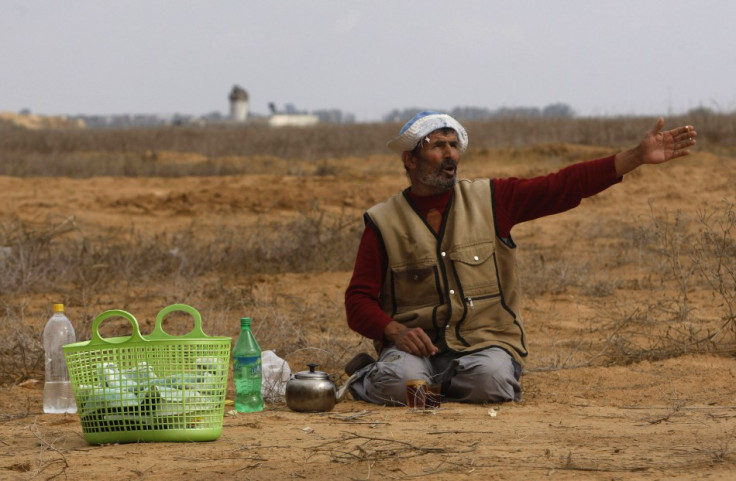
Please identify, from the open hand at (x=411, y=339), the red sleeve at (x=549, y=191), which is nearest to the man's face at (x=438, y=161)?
the red sleeve at (x=549, y=191)

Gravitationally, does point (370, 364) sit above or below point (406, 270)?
below

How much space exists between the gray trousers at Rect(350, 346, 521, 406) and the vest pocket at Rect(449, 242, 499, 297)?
0.30 m

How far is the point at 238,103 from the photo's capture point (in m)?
71.0

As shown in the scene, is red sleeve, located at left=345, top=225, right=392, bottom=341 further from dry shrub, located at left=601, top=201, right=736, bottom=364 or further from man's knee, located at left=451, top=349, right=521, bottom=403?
dry shrub, located at left=601, top=201, right=736, bottom=364

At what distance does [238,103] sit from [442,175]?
67.0 metres

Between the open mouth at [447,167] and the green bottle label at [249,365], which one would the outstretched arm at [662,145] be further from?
the green bottle label at [249,365]

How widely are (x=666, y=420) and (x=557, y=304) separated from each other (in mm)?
3772

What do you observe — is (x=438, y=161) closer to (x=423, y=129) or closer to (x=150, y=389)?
(x=423, y=129)

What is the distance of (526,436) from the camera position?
163 inches

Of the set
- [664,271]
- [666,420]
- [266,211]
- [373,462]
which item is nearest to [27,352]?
[373,462]

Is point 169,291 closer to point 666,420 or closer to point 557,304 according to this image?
point 557,304

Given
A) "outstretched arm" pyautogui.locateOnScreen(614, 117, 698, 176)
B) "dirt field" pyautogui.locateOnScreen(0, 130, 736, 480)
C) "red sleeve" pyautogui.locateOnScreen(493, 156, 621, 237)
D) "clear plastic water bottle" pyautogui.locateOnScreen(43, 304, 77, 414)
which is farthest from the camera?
"clear plastic water bottle" pyautogui.locateOnScreen(43, 304, 77, 414)

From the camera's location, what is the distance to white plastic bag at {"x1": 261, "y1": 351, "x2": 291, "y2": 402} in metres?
5.49

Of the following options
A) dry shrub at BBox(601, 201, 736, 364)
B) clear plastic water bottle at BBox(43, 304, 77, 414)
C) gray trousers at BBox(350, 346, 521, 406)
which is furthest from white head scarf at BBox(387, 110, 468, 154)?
clear plastic water bottle at BBox(43, 304, 77, 414)
